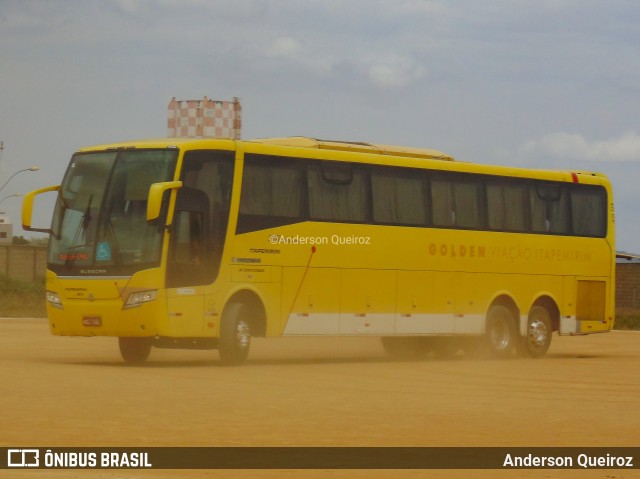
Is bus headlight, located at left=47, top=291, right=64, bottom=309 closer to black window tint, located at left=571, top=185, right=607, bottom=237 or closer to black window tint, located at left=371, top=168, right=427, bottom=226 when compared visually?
black window tint, located at left=371, top=168, right=427, bottom=226

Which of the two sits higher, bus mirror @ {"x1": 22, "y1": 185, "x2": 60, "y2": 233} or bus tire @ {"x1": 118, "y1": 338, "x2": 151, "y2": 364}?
bus mirror @ {"x1": 22, "y1": 185, "x2": 60, "y2": 233}

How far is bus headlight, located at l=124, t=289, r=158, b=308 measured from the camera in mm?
24250

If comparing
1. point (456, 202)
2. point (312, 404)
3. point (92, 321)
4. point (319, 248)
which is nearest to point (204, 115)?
point (456, 202)

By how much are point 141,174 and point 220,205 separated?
1.34m

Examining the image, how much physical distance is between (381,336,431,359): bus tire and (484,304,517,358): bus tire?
1371 millimetres

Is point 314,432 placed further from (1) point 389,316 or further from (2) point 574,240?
(2) point 574,240

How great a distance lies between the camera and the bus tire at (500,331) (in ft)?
100

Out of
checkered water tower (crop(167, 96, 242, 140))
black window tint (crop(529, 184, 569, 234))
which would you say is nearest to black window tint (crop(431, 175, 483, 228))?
black window tint (crop(529, 184, 569, 234))

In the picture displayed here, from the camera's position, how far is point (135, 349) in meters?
26.4

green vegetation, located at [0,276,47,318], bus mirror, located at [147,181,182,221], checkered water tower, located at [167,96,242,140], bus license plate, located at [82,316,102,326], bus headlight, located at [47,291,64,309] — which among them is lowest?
green vegetation, located at [0,276,47,318]

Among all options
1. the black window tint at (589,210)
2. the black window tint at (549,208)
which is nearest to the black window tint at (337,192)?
the black window tint at (549,208)

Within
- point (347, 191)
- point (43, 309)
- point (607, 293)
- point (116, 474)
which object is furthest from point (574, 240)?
point (43, 309)

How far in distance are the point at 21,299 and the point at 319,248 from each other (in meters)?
38.9

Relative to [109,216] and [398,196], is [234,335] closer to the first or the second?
[109,216]
